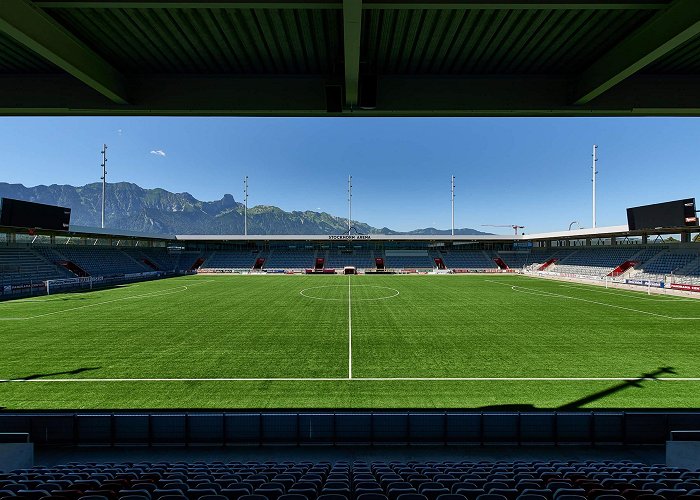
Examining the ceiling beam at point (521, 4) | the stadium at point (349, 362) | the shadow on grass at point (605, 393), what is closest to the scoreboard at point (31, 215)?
the stadium at point (349, 362)

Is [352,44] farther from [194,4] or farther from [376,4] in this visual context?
[194,4]

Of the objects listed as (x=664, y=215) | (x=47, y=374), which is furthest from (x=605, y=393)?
(x=664, y=215)

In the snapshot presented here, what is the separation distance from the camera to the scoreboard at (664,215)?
3241cm

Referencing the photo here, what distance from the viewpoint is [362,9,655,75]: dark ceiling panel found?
16.1ft

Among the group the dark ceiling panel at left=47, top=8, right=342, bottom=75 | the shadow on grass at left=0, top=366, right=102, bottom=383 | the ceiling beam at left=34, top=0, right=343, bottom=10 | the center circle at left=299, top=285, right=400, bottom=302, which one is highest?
the dark ceiling panel at left=47, top=8, right=342, bottom=75

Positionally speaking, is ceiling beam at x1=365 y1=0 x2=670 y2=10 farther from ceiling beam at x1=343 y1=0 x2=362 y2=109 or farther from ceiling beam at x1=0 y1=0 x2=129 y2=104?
ceiling beam at x1=0 y1=0 x2=129 y2=104

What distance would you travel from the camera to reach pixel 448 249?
7575 centimetres

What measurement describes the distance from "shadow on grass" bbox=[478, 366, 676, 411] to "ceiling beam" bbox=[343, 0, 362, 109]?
9.78 metres

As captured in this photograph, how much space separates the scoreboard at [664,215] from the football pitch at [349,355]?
35.8 feet

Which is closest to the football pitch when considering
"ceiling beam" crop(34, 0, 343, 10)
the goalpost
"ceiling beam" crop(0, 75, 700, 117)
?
"ceiling beam" crop(0, 75, 700, 117)

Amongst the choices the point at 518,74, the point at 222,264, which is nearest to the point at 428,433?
the point at 518,74

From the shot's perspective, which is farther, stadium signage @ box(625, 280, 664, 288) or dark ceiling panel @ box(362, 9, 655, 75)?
stadium signage @ box(625, 280, 664, 288)

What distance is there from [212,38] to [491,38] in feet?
15.6

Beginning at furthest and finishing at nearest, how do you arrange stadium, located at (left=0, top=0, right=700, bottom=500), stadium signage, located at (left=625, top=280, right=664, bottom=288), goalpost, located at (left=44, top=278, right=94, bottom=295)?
stadium signage, located at (left=625, top=280, right=664, bottom=288) < goalpost, located at (left=44, top=278, right=94, bottom=295) < stadium, located at (left=0, top=0, right=700, bottom=500)
